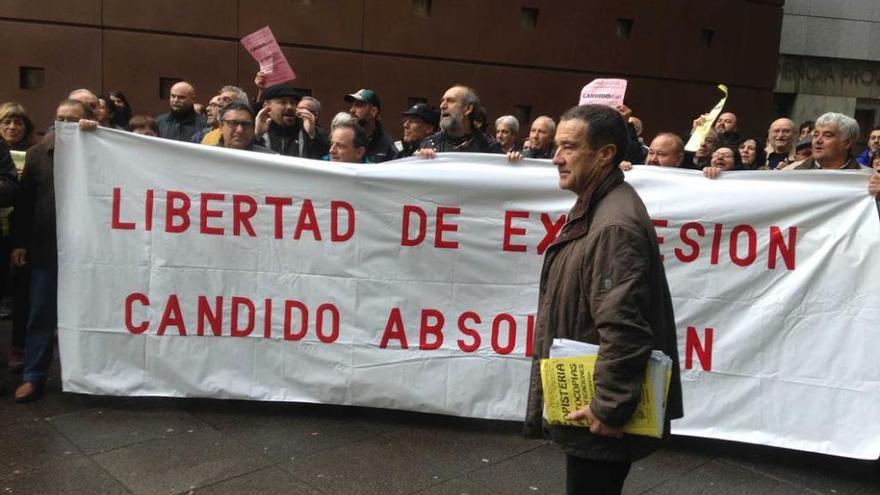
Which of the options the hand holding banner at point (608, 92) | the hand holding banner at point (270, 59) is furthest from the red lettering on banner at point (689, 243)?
the hand holding banner at point (270, 59)

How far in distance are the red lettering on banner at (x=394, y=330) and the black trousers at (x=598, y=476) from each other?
1.92 meters

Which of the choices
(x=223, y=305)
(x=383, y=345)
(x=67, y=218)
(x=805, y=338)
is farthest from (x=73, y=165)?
(x=805, y=338)

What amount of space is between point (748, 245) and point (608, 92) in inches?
49.7

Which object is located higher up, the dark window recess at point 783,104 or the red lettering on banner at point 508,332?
the dark window recess at point 783,104

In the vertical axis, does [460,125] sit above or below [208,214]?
above

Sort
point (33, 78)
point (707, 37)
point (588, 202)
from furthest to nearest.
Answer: point (707, 37) < point (33, 78) < point (588, 202)

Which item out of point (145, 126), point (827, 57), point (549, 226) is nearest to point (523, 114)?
point (145, 126)

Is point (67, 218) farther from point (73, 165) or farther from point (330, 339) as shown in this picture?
point (330, 339)

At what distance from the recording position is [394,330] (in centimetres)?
417

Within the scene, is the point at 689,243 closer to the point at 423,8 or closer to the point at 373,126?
the point at 373,126

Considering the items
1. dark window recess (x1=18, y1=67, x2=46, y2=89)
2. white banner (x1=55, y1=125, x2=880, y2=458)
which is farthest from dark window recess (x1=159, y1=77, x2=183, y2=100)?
white banner (x1=55, y1=125, x2=880, y2=458)

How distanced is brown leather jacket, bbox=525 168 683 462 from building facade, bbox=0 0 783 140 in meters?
7.32

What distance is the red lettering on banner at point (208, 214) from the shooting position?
4168 millimetres

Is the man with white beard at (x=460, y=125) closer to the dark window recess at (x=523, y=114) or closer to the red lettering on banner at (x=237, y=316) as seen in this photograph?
the red lettering on banner at (x=237, y=316)
